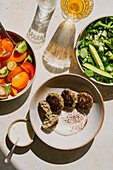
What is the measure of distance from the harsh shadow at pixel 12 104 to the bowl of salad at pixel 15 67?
0.26 ft

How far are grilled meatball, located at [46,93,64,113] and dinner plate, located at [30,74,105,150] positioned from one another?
2.2 inches

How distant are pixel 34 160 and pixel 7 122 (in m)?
0.38

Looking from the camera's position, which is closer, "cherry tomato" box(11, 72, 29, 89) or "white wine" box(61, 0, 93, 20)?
"cherry tomato" box(11, 72, 29, 89)

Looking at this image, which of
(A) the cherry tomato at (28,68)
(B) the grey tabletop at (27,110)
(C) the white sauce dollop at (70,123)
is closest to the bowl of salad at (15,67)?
(A) the cherry tomato at (28,68)

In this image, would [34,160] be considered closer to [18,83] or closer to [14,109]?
[14,109]

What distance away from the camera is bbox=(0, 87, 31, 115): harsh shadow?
A: 5.66 feet

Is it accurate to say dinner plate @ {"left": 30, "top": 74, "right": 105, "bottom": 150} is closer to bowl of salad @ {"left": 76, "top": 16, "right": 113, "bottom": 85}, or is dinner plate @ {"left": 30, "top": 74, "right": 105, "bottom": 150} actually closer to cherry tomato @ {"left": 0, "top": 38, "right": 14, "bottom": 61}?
bowl of salad @ {"left": 76, "top": 16, "right": 113, "bottom": 85}

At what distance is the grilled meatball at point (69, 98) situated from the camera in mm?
1669

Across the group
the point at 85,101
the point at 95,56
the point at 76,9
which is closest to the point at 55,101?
the point at 85,101

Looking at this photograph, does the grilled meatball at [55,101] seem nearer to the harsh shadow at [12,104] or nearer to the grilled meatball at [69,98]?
the grilled meatball at [69,98]

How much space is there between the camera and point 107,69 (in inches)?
65.9

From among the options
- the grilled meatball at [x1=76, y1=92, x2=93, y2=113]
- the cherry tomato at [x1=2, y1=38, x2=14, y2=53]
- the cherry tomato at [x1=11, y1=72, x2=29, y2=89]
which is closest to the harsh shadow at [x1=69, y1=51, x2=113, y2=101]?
the grilled meatball at [x1=76, y1=92, x2=93, y2=113]

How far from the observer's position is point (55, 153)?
1.76m

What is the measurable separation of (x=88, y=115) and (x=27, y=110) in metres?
0.49
